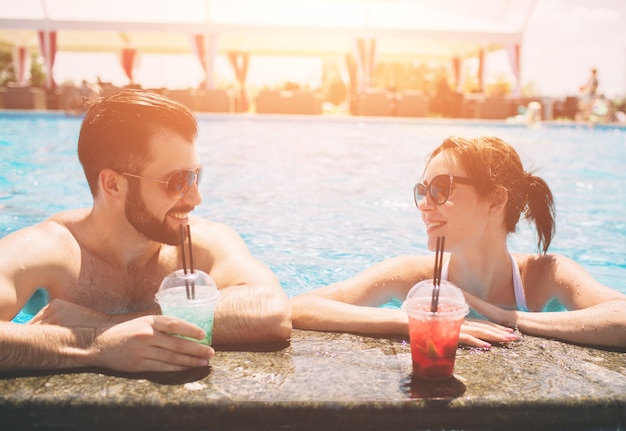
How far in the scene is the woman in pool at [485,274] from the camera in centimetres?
220

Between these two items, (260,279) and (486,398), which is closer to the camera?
(486,398)

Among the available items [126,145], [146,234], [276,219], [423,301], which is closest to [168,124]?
[126,145]

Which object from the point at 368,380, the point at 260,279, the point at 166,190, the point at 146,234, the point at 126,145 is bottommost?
the point at 368,380

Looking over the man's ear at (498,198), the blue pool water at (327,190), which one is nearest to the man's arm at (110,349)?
the man's ear at (498,198)

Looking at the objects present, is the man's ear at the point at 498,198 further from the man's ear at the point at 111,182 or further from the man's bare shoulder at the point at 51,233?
the man's bare shoulder at the point at 51,233

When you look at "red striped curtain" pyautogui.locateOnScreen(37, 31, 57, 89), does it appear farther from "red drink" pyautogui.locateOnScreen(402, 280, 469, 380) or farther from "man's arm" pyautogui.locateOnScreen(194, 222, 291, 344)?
"red drink" pyautogui.locateOnScreen(402, 280, 469, 380)

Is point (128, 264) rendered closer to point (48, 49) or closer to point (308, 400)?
point (308, 400)

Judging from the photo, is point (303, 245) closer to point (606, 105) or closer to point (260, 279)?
point (260, 279)

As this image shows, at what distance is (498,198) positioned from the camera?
101 inches

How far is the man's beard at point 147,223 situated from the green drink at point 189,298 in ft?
1.77

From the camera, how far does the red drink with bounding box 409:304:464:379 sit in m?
1.66

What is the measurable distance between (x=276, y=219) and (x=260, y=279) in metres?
3.93

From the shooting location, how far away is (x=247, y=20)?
774 inches

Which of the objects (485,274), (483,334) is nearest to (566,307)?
(485,274)
